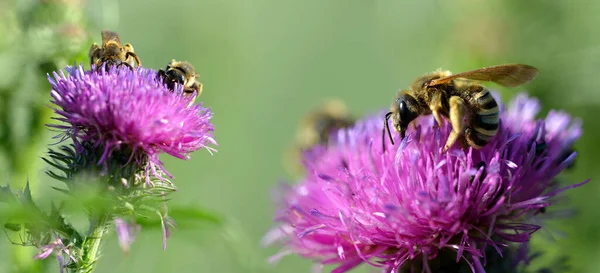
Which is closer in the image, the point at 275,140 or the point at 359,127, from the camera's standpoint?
the point at 359,127

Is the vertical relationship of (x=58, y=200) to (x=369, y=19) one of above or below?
below

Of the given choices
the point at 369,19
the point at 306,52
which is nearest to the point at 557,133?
the point at 306,52

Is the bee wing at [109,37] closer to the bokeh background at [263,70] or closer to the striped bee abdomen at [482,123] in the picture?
the bokeh background at [263,70]

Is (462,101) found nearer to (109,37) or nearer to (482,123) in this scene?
(482,123)

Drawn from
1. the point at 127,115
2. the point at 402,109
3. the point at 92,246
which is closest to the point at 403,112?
the point at 402,109

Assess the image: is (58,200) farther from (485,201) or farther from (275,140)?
(275,140)

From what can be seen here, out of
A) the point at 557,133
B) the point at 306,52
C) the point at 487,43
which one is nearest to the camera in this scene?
the point at 557,133

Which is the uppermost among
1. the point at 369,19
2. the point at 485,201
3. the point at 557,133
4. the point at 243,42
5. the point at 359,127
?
the point at 369,19
